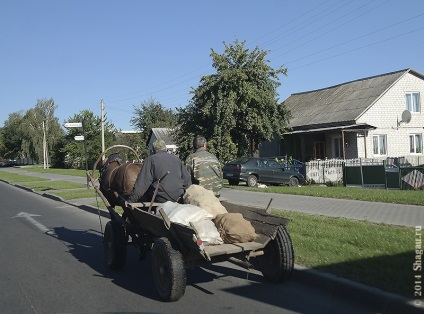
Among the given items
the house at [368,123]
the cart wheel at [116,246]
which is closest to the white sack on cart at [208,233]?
the cart wheel at [116,246]

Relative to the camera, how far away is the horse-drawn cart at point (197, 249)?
4.67 m

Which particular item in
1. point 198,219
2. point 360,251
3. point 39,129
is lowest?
point 360,251

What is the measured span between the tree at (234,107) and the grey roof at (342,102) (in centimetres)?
327

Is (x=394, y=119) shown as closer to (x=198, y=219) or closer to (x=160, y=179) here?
(x=160, y=179)

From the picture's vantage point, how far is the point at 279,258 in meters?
5.32

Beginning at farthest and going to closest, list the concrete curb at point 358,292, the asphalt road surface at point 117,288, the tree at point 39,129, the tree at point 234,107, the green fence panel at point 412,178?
the tree at point 39,129 < the tree at point 234,107 < the green fence panel at point 412,178 < the asphalt road surface at point 117,288 < the concrete curb at point 358,292

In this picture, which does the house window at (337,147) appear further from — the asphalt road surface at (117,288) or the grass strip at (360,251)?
the asphalt road surface at (117,288)

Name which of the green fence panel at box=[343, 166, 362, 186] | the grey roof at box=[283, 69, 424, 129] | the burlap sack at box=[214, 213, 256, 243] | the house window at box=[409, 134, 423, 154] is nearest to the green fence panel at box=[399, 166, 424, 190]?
the green fence panel at box=[343, 166, 362, 186]

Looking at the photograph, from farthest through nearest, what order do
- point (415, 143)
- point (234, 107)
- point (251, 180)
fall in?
point (415, 143)
point (234, 107)
point (251, 180)

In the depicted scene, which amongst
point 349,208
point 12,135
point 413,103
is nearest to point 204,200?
point 349,208

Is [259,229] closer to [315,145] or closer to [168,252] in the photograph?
[168,252]

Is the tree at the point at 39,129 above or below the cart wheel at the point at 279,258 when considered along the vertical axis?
above

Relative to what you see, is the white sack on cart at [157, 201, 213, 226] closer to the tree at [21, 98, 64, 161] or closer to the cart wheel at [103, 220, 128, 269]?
the cart wheel at [103, 220, 128, 269]

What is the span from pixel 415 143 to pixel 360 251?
80.9ft
